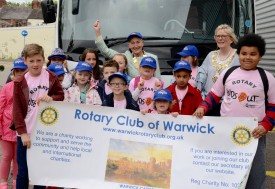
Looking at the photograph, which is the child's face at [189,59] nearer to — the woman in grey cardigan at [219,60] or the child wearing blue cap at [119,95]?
the woman in grey cardigan at [219,60]

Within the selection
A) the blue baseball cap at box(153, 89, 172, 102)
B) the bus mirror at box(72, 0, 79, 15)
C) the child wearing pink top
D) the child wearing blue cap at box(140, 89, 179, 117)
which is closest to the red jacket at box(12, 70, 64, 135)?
the child wearing blue cap at box(140, 89, 179, 117)

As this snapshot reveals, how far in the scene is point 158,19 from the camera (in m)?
5.97

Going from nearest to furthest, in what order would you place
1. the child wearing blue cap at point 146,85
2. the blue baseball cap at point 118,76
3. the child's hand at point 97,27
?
the blue baseball cap at point 118,76 → the child wearing blue cap at point 146,85 → the child's hand at point 97,27

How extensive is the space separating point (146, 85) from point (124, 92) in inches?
15.4

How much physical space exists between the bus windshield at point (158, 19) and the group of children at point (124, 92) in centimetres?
105

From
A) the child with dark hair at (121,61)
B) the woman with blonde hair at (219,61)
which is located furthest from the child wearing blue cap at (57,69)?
the woman with blonde hair at (219,61)

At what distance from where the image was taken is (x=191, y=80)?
16.6 ft

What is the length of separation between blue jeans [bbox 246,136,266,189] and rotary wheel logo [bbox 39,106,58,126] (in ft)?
6.25

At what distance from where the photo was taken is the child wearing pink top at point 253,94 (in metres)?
3.73

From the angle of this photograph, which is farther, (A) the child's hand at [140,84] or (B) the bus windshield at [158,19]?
(B) the bus windshield at [158,19]

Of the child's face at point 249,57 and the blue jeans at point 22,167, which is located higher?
the child's face at point 249,57

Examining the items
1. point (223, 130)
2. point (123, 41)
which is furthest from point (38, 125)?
point (123, 41)

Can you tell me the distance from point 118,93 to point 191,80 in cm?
109

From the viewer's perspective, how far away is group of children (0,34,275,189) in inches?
149
